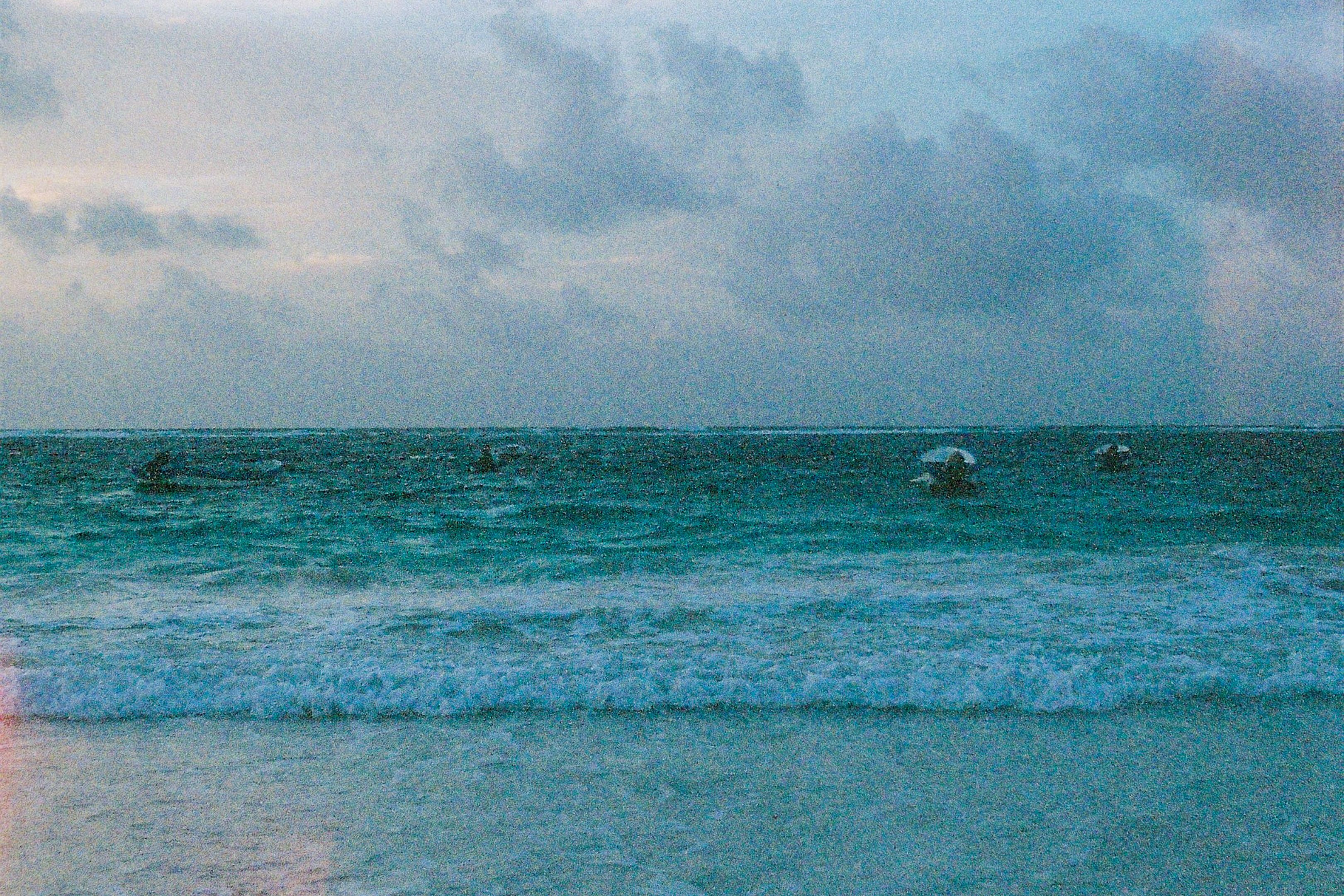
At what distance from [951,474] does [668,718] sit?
3132 cm

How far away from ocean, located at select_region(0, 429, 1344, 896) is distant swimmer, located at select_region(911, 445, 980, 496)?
15.1m

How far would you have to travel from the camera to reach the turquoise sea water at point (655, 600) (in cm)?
1015

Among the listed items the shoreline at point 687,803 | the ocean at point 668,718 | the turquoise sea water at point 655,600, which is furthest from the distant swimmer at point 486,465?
the shoreline at point 687,803

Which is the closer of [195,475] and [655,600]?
[655,600]

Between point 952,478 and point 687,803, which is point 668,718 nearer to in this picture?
point 687,803

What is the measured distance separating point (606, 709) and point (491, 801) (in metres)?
2.67

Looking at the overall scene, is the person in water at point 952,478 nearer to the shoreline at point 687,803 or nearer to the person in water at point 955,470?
the person in water at point 955,470

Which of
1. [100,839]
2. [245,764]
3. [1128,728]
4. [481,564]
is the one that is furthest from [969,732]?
[481,564]

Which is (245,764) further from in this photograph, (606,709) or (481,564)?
(481,564)

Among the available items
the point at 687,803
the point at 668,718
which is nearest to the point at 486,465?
the point at 668,718

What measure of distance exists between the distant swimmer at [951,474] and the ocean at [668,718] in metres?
15.1

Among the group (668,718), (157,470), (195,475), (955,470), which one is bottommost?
(668,718)

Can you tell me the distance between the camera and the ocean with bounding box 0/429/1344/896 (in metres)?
6.23

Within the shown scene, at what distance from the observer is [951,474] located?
38562 millimetres
